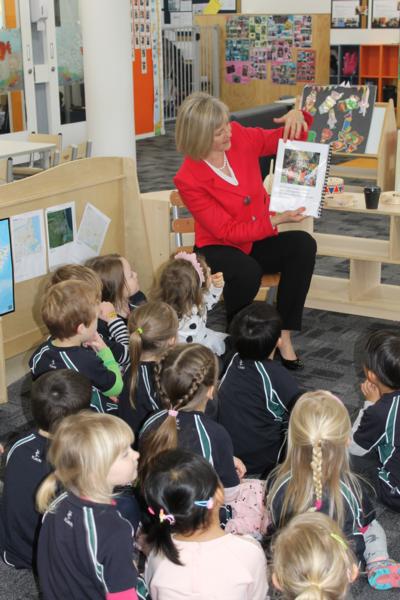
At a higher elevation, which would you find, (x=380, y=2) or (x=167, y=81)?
(x=380, y=2)

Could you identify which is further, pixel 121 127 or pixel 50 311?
pixel 121 127

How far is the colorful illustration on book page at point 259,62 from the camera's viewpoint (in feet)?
43.0

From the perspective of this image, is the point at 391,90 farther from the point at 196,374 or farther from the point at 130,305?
the point at 196,374

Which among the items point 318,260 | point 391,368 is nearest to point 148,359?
point 391,368

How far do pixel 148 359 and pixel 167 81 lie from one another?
35.8ft

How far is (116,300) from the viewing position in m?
→ 3.64

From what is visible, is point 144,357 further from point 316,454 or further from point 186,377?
point 316,454

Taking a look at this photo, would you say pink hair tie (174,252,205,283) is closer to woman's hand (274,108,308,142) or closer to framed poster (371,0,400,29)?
woman's hand (274,108,308,142)

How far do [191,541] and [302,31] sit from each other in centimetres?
1178

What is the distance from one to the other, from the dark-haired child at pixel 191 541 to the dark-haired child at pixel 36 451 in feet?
1.78

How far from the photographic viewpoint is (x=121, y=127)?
695cm

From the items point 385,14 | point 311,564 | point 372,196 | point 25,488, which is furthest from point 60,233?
point 385,14

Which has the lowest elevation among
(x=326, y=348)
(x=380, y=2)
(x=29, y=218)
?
(x=326, y=348)

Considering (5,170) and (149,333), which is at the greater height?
(5,170)
